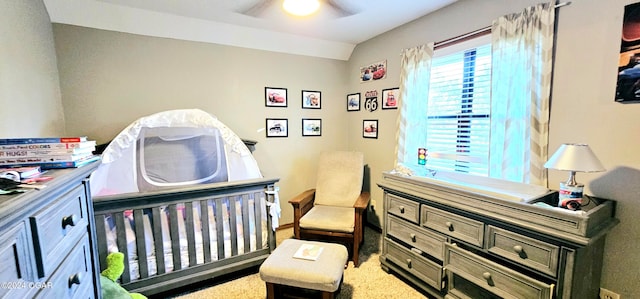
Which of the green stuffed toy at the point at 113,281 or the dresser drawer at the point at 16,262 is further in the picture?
the green stuffed toy at the point at 113,281

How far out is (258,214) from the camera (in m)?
2.39

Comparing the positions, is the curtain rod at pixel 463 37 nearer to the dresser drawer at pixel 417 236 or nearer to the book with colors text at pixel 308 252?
the dresser drawer at pixel 417 236

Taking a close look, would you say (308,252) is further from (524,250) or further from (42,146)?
(42,146)

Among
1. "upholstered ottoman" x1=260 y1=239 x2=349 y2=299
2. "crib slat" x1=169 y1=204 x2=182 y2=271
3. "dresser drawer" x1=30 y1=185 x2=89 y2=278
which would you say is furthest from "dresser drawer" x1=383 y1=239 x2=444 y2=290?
"dresser drawer" x1=30 y1=185 x2=89 y2=278

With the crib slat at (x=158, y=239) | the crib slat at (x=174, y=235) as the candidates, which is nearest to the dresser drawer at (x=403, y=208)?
the crib slat at (x=174, y=235)

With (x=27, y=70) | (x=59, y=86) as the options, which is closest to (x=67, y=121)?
(x=59, y=86)

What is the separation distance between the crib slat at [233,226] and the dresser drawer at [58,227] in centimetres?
111

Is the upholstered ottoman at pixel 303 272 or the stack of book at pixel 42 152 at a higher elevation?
the stack of book at pixel 42 152

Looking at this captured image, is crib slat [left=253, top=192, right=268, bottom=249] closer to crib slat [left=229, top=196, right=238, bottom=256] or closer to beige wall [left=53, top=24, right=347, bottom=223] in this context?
crib slat [left=229, top=196, right=238, bottom=256]

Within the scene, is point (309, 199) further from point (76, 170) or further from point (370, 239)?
point (76, 170)

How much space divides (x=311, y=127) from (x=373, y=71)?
1.07 metres

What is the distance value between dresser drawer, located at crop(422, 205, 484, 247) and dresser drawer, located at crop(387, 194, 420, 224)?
7 centimetres

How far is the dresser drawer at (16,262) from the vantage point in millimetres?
661

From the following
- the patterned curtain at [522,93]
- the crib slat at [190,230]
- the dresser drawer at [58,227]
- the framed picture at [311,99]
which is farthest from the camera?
the framed picture at [311,99]
